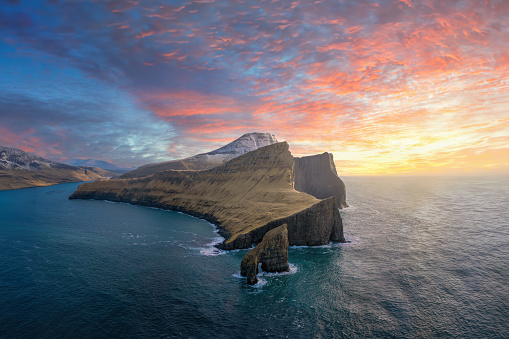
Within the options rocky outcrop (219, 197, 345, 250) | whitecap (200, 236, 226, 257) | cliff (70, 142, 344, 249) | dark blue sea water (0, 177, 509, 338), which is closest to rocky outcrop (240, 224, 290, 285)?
dark blue sea water (0, 177, 509, 338)

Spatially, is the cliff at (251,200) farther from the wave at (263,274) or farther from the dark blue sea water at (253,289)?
the wave at (263,274)

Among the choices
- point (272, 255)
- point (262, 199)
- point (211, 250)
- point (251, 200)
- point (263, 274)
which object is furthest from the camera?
point (251, 200)

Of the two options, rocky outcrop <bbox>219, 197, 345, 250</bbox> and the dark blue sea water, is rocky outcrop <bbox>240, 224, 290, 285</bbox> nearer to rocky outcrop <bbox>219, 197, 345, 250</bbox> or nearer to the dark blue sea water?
the dark blue sea water

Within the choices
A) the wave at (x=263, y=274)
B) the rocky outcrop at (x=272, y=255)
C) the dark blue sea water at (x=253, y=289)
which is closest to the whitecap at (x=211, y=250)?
the dark blue sea water at (x=253, y=289)

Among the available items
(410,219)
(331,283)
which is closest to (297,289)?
(331,283)

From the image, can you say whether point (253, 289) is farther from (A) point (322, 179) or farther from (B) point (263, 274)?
(A) point (322, 179)

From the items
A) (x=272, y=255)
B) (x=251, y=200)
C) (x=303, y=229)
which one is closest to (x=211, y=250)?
(x=272, y=255)

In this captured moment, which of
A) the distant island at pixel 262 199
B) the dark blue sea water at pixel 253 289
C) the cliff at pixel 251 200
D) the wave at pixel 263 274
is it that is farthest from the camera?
the cliff at pixel 251 200
